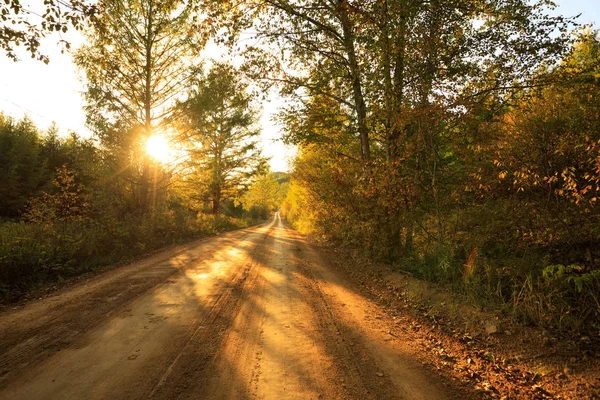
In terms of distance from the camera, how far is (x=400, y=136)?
8.41 meters

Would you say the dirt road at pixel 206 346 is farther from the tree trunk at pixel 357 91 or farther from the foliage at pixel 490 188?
the tree trunk at pixel 357 91

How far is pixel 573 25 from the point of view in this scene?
23.0ft

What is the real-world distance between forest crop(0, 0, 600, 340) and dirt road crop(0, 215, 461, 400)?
2.10 meters

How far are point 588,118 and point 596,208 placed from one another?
2.85 metres

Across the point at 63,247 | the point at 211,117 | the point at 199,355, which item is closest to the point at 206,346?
the point at 199,355

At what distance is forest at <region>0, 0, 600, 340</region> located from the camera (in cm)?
521

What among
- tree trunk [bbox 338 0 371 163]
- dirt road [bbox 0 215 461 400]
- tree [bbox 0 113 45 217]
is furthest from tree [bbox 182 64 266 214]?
tree [bbox 0 113 45 217]

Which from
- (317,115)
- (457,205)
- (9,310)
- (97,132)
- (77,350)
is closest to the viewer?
(77,350)

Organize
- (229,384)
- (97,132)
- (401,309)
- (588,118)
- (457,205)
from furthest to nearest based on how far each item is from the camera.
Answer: (97,132), (457,205), (588,118), (401,309), (229,384)

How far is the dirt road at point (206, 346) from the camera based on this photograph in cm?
301

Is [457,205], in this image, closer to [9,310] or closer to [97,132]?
[9,310]

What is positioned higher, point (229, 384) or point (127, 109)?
point (127, 109)

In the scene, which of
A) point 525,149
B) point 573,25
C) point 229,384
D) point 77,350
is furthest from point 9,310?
point 573,25

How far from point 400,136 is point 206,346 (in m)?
7.16
